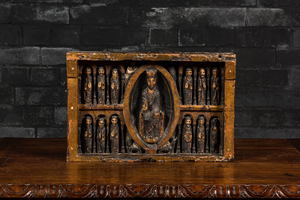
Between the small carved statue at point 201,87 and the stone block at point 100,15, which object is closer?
the small carved statue at point 201,87

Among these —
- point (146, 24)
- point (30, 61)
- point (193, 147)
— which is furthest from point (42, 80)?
point (193, 147)

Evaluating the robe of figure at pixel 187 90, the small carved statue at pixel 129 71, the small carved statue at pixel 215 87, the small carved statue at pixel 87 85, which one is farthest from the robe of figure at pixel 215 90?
the small carved statue at pixel 87 85

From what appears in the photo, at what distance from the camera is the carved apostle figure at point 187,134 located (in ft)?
6.45

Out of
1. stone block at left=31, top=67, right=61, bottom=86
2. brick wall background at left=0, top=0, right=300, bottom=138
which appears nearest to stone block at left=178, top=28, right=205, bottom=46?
brick wall background at left=0, top=0, right=300, bottom=138

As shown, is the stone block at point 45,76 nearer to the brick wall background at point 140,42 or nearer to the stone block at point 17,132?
the brick wall background at point 140,42

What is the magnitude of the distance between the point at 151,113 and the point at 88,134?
328mm

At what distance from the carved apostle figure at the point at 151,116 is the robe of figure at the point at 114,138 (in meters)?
0.12

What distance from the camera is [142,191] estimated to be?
5.36 feet

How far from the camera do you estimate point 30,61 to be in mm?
2949

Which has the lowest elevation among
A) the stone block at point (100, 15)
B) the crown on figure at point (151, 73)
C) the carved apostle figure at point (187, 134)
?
the carved apostle figure at point (187, 134)

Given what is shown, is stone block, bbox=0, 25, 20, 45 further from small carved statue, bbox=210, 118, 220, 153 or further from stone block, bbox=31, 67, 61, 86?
small carved statue, bbox=210, 118, 220, 153

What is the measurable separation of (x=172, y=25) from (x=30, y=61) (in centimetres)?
108

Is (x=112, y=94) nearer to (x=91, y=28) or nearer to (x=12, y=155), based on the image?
(x=12, y=155)

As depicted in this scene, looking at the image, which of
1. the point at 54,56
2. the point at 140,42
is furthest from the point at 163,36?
the point at 54,56
